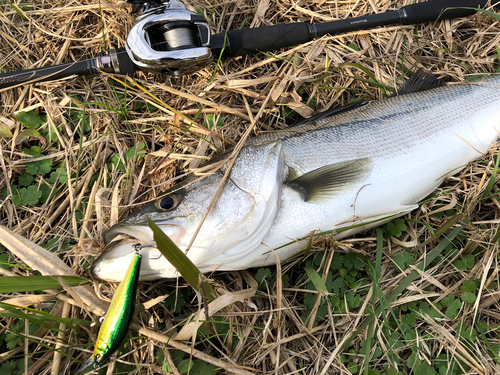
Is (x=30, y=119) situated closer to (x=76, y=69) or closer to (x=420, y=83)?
(x=76, y=69)

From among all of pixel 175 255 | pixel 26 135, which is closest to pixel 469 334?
pixel 175 255

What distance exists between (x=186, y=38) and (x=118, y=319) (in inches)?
72.4

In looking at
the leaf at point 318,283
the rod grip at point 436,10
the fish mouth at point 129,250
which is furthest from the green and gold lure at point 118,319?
the rod grip at point 436,10

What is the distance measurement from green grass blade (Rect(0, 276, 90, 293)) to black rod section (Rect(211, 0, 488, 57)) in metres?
1.97

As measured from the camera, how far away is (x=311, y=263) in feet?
7.75

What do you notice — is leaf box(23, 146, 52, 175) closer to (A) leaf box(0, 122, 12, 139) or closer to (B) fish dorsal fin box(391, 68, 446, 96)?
(A) leaf box(0, 122, 12, 139)

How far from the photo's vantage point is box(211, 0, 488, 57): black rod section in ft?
9.21

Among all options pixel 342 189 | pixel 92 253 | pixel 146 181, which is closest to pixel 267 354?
pixel 342 189

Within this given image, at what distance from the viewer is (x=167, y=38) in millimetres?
2436

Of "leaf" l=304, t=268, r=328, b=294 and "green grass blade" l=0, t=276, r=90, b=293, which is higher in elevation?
"green grass blade" l=0, t=276, r=90, b=293

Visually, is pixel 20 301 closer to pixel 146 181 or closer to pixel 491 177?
pixel 146 181

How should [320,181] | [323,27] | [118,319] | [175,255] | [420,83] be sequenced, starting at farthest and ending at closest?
[323,27] < [420,83] < [320,181] < [118,319] < [175,255]

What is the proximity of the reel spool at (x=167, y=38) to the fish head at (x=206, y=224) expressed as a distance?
34.5 inches

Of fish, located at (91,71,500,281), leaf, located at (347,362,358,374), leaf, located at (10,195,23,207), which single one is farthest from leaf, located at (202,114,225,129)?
leaf, located at (347,362,358,374)
